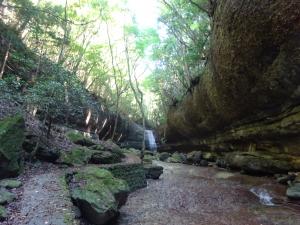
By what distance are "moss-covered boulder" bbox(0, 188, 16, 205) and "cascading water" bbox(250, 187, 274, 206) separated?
706cm

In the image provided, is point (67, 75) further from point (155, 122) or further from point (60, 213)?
point (155, 122)

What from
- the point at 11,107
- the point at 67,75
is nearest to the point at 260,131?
the point at 67,75

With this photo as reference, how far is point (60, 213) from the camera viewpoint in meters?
5.77

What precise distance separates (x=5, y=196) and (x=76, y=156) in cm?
560

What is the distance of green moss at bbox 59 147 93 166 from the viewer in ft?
36.4

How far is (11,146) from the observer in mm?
8023

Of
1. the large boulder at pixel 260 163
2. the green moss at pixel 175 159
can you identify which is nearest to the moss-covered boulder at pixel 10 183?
the large boulder at pixel 260 163

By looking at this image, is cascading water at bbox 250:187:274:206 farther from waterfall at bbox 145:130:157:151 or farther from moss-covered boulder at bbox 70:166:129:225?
waterfall at bbox 145:130:157:151

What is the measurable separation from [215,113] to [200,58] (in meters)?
3.96

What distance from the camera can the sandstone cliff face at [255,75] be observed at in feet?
27.2

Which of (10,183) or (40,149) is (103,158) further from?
(10,183)

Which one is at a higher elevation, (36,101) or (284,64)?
(284,64)

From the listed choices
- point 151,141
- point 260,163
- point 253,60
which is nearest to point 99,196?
point 253,60

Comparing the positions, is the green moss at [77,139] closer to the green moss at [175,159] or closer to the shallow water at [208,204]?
the shallow water at [208,204]
